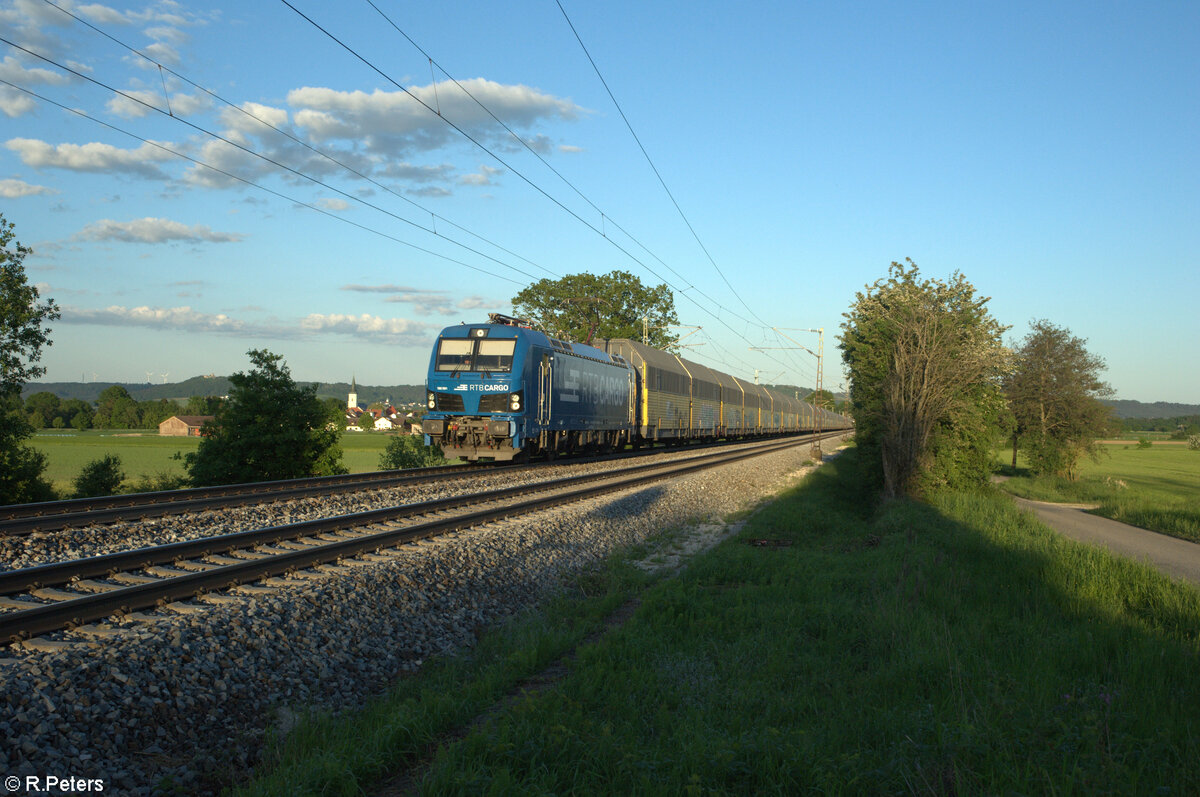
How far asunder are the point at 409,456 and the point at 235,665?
24327 millimetres

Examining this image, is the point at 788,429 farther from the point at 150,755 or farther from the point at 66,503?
the point at 150,755

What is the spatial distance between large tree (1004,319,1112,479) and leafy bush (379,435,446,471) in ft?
88.4

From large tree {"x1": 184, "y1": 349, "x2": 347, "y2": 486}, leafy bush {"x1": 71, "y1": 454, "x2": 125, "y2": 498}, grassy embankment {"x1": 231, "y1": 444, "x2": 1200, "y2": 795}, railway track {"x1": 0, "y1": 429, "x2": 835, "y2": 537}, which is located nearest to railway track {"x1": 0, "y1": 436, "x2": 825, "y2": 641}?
grassy embankment {"x1": 231, "y1": 444, "x2": 1200, "y2": 795}

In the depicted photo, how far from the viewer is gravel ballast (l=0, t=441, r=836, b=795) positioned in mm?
4020

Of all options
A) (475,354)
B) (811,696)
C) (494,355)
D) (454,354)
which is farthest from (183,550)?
(454,354)

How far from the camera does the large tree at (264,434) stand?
19.5 m

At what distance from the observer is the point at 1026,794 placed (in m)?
3.46

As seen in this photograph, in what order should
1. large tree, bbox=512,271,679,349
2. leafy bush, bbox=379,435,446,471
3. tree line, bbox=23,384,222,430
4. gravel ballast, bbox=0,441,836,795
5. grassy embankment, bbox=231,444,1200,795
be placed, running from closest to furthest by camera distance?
grassy embankment, bbox=231,444,1200,795 → gravel ballast, bbox=0,441,836,795 → leafy bush, bbox=379,435,446,471 → large tree, bbox=512,271,679,349 → tree line, bbox=23,384,222,430

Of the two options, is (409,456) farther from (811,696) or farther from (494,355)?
(811,696)

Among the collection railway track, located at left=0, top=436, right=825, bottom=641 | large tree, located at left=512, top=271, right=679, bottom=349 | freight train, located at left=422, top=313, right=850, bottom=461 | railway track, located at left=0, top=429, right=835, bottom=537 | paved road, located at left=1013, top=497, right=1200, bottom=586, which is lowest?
paved road, located at left=1013, top=497, right=1200, bottom=586

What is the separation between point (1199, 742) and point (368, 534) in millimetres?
8396

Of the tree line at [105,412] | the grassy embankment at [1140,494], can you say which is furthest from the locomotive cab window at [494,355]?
the tree line at [105,412]

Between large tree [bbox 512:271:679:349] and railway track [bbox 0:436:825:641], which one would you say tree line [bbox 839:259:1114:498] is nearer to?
railway track [bbox 0:436:825:641]

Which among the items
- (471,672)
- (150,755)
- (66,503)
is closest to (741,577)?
(471,672)
